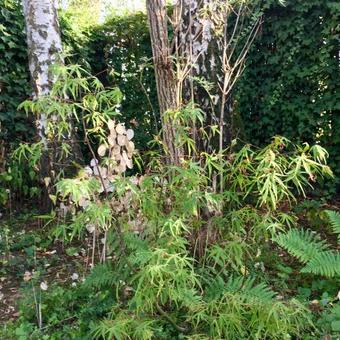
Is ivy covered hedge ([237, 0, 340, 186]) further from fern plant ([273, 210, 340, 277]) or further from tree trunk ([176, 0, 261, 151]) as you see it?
fern plant ([273, 210, 340, 277])

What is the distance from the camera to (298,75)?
5.17m

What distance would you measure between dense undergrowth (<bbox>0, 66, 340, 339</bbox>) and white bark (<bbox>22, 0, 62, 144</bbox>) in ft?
7.03

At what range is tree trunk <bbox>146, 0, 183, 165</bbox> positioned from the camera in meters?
2.81

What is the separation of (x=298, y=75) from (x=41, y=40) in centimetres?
290

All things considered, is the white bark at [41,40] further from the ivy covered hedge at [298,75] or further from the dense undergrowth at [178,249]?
the ivy covered hedge at [298,75]

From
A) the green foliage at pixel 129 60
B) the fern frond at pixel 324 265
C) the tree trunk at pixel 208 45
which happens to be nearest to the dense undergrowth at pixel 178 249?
Answer: the fern frond at pixel 324 265

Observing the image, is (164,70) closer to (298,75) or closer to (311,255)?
(311,255)

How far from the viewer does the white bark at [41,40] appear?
184 inches

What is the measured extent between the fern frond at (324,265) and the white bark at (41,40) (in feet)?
9.84

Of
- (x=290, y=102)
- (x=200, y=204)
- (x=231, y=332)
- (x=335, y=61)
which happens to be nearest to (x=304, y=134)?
(x=290, y=102)

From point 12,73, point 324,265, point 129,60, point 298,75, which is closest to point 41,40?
point 12,73

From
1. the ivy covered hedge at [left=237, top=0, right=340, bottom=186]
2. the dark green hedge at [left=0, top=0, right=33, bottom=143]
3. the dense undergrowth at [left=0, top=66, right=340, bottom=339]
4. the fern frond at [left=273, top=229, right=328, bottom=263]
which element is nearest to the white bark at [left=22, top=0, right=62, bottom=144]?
the dark green hedge at [left=0, top=0, right=33, bottom=143]

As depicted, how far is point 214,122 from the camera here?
142 inches

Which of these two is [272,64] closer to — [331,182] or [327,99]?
[327,99]
